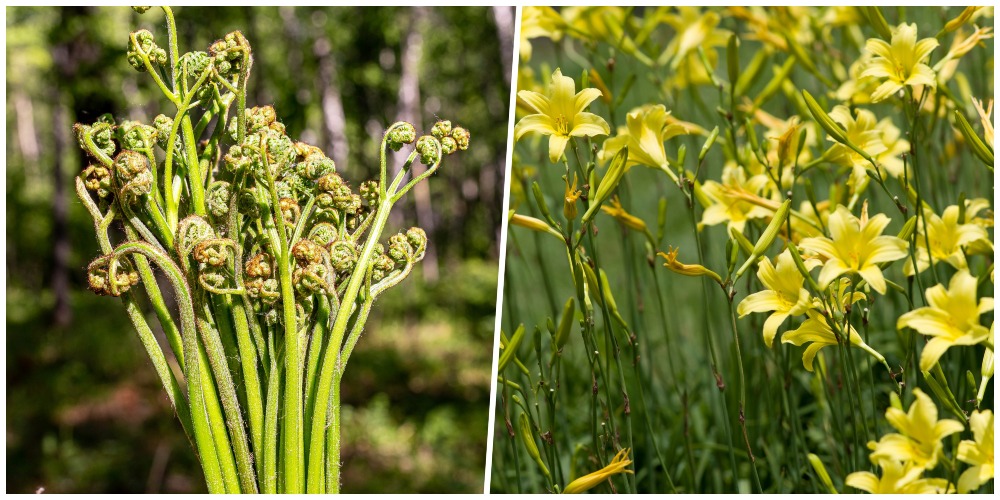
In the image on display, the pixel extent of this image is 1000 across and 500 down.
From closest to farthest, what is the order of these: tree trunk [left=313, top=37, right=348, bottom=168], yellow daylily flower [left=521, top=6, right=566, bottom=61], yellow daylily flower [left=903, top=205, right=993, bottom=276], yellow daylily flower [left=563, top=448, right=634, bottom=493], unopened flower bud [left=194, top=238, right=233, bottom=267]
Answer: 1. unopened flower bud [left=194, top=238, right=233, bottom=267]
2. yellow daylily flower [left=563, top=448, right=634, bottom=493]
3. yellow daylily flower [left=903, top=205, right=993, bottom=276]
4. yellow daylily flower [left=521, top=6, right=566, bottom=61]
5. tree trunk [left=313, top=37, right=348, bottom=168]

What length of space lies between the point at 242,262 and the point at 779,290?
555mm

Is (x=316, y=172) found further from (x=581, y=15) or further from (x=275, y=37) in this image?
(x=275, y=37)

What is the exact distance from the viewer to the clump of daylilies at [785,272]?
791 mm

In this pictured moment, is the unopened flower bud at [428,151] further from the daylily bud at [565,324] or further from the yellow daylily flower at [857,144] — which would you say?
the yellow daylily flower at [857,144]

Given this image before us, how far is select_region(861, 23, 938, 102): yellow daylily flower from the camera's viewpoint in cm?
91

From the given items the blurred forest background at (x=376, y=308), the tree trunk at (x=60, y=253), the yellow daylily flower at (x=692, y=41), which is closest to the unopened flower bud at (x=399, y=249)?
the blurred forest background at (x=376, y=308)

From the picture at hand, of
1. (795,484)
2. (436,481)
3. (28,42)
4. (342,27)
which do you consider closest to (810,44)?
(795,484)

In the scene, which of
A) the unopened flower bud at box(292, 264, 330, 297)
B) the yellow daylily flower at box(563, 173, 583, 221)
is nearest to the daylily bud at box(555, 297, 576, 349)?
the yellow daylily flower at box(563, 173, 583, 221)

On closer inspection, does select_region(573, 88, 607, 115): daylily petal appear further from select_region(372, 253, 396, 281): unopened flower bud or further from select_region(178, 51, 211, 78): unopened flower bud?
select_region(178, 51, 211, 78): unopened flower bud

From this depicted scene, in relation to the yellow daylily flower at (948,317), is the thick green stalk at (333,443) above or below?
below

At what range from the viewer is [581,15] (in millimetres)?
1445

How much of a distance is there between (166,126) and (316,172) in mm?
155

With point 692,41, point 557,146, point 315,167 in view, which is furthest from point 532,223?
point 692,41

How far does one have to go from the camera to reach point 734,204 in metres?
1.10
